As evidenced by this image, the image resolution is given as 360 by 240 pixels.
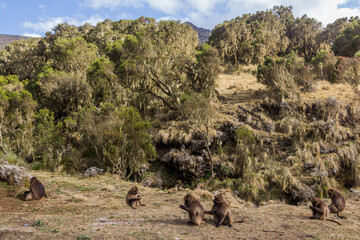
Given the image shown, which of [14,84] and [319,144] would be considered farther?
[14,84]

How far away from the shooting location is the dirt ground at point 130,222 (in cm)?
492

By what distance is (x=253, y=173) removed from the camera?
1298 cm

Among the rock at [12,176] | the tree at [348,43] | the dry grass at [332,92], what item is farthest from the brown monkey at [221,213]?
the tree at [348,43]

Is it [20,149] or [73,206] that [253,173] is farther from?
[20,149]

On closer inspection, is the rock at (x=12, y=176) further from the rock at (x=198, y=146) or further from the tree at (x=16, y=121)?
the rock at (x=198, y=146)

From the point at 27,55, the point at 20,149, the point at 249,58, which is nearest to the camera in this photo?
the point at 20,149

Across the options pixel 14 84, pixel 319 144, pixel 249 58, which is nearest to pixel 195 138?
pixel 319 144

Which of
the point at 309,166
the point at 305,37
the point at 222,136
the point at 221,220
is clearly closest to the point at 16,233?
the point at 221,220

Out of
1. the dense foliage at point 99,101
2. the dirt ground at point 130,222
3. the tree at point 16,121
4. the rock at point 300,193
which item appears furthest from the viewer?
the tree at point 16,121

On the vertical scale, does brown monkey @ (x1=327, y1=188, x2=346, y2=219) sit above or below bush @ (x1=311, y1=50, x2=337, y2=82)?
below

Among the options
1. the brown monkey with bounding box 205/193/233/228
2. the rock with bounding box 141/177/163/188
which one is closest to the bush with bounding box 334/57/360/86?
the rock with bounding box 141/177/163/188

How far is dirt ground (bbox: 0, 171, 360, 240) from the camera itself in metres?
4.92

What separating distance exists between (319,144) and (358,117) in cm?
437

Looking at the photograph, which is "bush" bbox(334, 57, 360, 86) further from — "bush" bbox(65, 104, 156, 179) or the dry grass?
"bush" bbox(65, 104, 156, 179)
